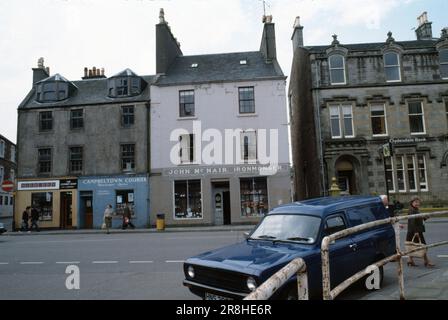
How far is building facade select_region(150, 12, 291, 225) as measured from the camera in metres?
23.7

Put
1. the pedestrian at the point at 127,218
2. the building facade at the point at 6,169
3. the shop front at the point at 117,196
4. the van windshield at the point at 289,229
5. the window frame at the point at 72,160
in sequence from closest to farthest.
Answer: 1. the van windshield at the point at 289,229
2. the pedestrian at the point at 127,218
3. the shop front at the point at 117,196
4. the window frame at the point at 72,160
5. the building facade at the point at 6,169

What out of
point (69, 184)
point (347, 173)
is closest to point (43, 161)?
point (69, 184)

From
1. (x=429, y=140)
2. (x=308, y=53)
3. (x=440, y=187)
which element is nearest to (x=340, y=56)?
(x=308, y=53)

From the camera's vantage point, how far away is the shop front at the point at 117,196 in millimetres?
24172

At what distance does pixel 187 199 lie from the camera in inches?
948

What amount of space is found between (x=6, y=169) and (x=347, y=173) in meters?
42.2

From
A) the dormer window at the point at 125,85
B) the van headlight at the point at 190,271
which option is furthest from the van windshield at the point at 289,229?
the dormer window at the point at 125,85

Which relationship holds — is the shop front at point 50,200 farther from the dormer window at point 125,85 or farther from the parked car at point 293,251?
the parked car at point 293,251

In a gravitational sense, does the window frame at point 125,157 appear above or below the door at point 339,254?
above

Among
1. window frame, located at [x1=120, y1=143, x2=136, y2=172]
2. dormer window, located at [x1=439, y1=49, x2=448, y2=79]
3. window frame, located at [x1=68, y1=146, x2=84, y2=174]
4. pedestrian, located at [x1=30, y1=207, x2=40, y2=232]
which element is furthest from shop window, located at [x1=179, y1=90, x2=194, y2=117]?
dormer window, located at [x1=439, y1=49, x2=448, y2=79]

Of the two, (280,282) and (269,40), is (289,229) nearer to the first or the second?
(280,282)

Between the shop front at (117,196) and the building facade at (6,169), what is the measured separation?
2328 cm
